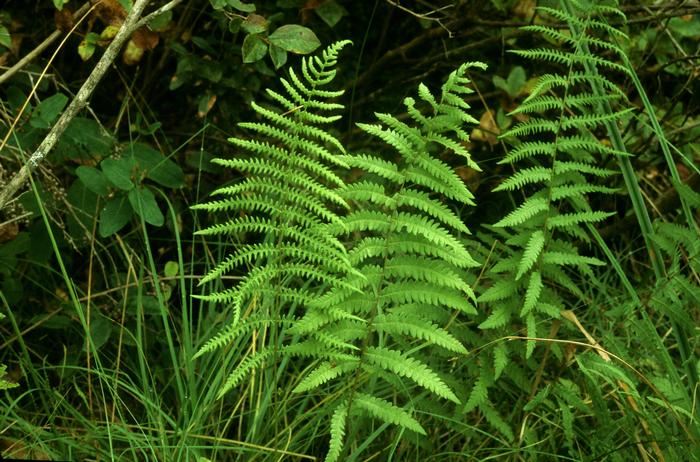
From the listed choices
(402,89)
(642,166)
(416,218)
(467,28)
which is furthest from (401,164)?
(416,218)

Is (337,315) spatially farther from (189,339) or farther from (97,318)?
(97,318)

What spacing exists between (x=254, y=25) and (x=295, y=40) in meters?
0.12

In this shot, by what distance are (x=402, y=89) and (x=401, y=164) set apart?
33 cm

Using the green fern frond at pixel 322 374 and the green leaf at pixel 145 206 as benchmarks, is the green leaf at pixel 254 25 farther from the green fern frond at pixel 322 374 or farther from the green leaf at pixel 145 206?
the green fern frond at pixel 322 374

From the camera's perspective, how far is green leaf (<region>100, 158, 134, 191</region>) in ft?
8.11

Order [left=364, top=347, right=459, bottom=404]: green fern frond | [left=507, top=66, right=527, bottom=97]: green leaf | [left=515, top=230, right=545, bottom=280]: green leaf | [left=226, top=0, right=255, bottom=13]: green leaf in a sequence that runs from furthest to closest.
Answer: [left=507, top=66, right=527, bottom=97]: green leaf → [left=226, top=0, right=255, bottom=13]: green leaf → [left=515, top=230, right=545, bottom=280]: green leaf → [left=364, top=347, right=459, bottom=404]: green fern frond

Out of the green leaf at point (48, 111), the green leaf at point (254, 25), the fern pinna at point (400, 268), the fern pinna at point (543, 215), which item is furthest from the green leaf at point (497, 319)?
the green leaf at point (48, 111)

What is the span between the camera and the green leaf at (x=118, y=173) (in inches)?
97.3

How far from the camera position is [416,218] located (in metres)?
1.94

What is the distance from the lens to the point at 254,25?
7.95 ft

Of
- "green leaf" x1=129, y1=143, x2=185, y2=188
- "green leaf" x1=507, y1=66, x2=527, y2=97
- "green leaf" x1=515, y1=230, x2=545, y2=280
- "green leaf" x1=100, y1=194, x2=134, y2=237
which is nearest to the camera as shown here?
"green leaf" x1=515, y1=230, x2=545, y2=280

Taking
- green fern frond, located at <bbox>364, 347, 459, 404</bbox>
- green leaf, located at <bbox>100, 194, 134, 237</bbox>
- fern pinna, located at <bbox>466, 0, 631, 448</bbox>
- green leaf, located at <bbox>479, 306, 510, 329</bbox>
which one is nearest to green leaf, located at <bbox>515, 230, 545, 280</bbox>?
fern pinna, located at <bbox>466, 0, 631, 448</bbox>

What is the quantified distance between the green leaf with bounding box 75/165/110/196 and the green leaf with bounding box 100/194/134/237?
0.05m

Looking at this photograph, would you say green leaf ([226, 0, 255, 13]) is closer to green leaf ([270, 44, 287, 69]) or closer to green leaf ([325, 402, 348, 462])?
green leaf ([270, 44, 287, 69])
